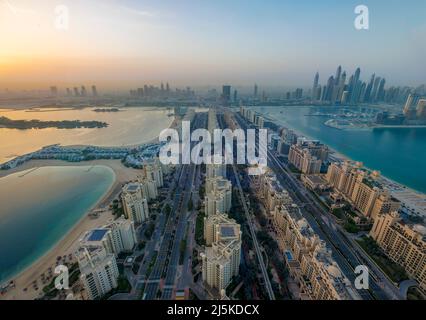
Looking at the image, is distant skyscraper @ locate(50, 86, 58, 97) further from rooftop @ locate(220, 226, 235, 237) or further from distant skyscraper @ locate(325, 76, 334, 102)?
distant skyscraper @ locate(325, 76, 334, 102)

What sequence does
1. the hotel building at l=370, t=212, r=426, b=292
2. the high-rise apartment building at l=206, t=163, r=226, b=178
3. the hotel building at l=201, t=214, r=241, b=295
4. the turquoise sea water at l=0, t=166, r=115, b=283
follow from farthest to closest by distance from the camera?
the high-rise apartment building at l=206, t=163, r=226, b=178 → the turquoise sea water at l=0, t=166, r=115, b=283 → the hotel building at l=370, t=212, r=426, b=292 → the hotel building at l=201, t=214, r=241, b=295

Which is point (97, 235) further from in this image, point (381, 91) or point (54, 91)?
point (54, 91)

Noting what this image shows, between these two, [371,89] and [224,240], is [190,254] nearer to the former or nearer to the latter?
[224,240]

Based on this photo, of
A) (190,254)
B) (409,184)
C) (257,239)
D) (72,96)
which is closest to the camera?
(190,254)

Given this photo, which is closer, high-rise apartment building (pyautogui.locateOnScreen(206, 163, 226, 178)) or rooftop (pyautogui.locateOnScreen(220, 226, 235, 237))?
rooftop (pyautogui.locateOnScreen(220, 226, 235, 237))

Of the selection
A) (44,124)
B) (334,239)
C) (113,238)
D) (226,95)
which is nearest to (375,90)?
(226,95)

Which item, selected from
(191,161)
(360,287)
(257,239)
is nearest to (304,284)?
(360,287)

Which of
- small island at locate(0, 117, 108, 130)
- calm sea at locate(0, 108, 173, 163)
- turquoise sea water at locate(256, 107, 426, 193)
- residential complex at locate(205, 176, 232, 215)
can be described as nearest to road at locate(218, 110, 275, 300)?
residential complex at locate(205, 176, 232, 215)
